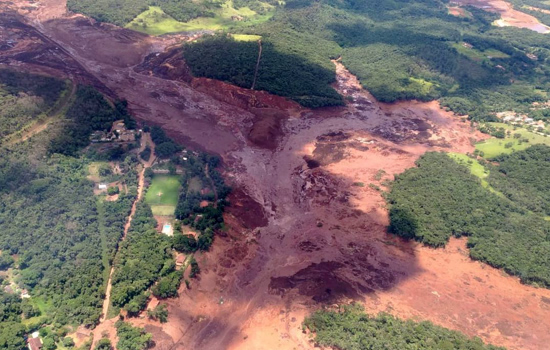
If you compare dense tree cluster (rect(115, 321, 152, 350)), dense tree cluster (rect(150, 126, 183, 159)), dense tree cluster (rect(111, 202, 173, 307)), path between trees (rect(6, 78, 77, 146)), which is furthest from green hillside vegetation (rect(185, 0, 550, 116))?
dense tree cluster (rect(115, 321, 152, 350))

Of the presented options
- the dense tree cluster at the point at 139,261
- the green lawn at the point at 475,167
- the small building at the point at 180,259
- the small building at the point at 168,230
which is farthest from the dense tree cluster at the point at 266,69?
the small building at the point at 180,259

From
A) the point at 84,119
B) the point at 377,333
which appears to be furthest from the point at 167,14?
the point at 377,333

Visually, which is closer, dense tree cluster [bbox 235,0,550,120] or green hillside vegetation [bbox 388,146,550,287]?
green hillside vegetation [bbox 388,146,550,287]

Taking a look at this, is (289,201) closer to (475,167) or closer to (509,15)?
(475,167)

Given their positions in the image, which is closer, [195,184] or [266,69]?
[195,184]

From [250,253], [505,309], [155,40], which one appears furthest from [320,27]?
[505,309]

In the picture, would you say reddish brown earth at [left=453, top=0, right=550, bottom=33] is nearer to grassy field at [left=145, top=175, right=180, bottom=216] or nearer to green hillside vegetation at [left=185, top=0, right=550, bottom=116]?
green hillside vegetation at [left=185, top=0, right=550, bottom=116]
